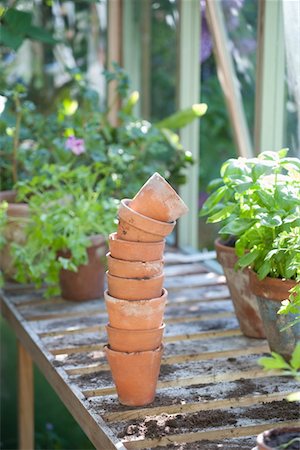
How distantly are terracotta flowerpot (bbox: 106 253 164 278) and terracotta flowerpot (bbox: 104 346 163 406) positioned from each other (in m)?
0.22

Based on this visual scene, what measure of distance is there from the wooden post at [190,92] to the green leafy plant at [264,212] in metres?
1.63

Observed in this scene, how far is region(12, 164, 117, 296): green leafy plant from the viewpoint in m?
3.32

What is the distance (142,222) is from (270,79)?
142cm

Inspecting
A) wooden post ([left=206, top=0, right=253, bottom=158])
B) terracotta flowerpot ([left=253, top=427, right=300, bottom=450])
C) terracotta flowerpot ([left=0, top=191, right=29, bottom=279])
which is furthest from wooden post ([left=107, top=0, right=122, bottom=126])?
terracotta flowerpot ([left=253, top=427, right=300, bottom=450])

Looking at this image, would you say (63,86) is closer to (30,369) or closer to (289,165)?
(30,369)

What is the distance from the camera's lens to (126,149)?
399 centimetres

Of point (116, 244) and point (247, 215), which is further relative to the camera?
point (247, 215)

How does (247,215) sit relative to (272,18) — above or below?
Answer: below

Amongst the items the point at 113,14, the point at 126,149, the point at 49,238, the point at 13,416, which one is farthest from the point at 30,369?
the point at 113,14

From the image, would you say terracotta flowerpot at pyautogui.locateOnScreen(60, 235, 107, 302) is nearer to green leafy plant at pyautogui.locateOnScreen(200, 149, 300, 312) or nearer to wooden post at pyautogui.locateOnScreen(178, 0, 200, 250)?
green leafy plant at pyautogui.locateOnScreen(200, 149, 300, 312)

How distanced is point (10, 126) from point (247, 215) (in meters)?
1.87

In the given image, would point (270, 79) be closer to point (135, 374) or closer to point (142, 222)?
point (142, 222)

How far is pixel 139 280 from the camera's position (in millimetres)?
2322

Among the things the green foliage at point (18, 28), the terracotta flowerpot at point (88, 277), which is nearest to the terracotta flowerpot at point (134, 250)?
the terracotta flowerpot at point (88, 277)
